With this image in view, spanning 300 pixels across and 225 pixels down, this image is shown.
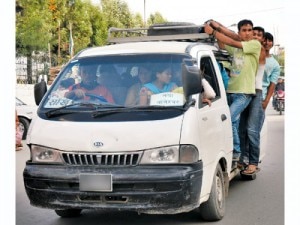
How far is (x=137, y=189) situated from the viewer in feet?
14.5

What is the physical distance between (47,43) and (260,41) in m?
8.35

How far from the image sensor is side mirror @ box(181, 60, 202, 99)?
472 cm

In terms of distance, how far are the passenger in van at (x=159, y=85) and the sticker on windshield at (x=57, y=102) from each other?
2.18 ft

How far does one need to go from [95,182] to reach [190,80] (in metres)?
1.14

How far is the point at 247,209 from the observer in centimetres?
574

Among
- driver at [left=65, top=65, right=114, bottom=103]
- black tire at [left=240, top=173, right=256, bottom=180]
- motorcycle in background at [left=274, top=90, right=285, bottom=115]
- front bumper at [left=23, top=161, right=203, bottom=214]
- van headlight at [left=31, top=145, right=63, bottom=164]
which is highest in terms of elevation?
driver at [left=65, top=65, right=114, bottom=103]

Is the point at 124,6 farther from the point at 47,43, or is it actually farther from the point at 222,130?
the point at 222,130

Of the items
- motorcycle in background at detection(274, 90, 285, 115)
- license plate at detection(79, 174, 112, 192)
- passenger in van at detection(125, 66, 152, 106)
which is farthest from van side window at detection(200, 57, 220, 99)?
motorcycle in background at detection(274, 90, 285, 115)

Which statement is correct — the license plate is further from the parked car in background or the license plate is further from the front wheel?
the parked car in background

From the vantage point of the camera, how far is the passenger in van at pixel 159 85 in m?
4.91

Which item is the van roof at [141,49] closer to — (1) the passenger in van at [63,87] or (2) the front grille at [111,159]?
(1) the passenger in van at [63,87]

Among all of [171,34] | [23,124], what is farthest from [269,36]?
[23,124]

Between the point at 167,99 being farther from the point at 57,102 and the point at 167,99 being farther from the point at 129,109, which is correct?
the point at 57,102

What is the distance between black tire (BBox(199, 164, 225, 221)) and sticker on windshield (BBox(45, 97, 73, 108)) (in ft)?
4.85
